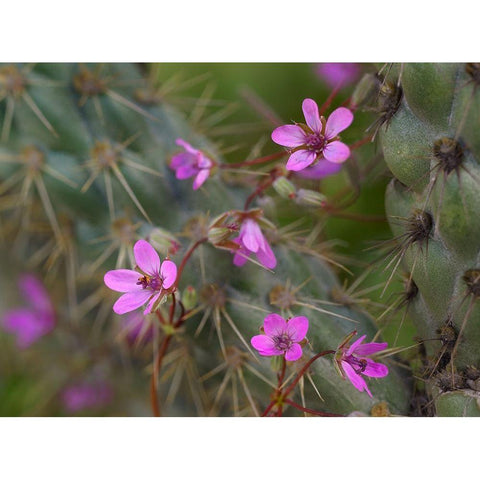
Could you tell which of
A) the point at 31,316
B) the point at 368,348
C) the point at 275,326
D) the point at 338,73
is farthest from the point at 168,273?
the point at 31,316

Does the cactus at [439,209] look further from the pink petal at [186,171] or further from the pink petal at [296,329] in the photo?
the pink petal at [186,171]

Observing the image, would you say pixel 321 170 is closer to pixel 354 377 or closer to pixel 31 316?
pixel 354 377

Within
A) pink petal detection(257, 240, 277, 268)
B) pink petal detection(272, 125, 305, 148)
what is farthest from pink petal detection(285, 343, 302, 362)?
pink petal detection(272, 125, 305, 148)

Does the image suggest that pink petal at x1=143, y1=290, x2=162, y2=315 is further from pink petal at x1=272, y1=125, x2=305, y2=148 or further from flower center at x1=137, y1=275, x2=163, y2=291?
pink petal at x1=272, y1=125, x2=305, y2=148

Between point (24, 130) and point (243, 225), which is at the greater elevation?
point (24, 130)

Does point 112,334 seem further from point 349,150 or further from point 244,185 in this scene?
point 349,150

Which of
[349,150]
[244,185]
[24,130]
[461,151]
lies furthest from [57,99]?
[461,151]

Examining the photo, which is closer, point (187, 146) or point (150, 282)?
point (150, 282)
